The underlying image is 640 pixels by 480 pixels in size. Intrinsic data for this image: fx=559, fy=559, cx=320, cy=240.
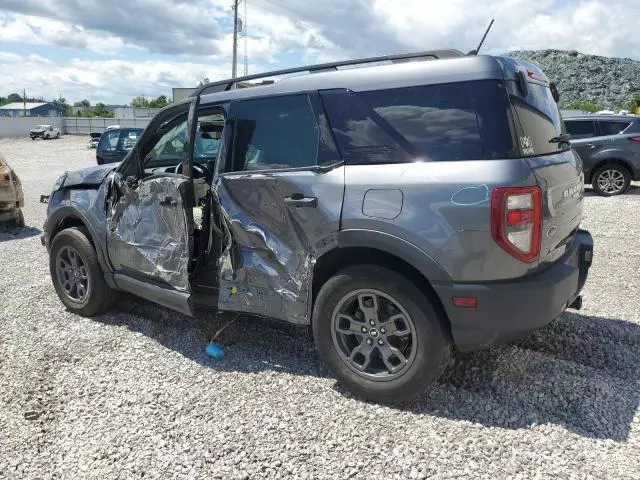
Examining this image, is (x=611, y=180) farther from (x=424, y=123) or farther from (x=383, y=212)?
(x=383, y=212)

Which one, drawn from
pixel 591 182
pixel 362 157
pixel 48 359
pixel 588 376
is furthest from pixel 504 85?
pixel 591 182

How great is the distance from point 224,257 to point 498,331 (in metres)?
1.93

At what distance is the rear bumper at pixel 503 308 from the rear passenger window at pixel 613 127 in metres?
10.5

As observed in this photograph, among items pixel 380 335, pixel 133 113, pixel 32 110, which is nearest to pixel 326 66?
pixel 380 335

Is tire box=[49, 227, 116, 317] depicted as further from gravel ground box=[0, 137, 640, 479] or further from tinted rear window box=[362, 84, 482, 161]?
tinted rear window box=[362, 84, 482, 161]

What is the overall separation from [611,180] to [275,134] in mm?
10577

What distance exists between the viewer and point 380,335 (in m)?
3.42

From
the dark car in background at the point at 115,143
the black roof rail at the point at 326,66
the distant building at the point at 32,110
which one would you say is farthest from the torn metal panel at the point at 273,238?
the distant building at the point at 32,110

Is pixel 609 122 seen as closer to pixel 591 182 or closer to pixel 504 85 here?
pixel 591 182

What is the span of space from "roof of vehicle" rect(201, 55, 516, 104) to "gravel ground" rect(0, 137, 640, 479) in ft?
6.33

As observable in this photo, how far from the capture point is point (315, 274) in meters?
3.63

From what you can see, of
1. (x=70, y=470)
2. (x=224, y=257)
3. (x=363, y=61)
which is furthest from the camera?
(x=224, y=257)

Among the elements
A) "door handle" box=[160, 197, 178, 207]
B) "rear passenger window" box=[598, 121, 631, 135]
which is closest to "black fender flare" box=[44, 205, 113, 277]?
"door handle" box=[160, 197, 178, 207]

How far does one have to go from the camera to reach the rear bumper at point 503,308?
9.98 feet
